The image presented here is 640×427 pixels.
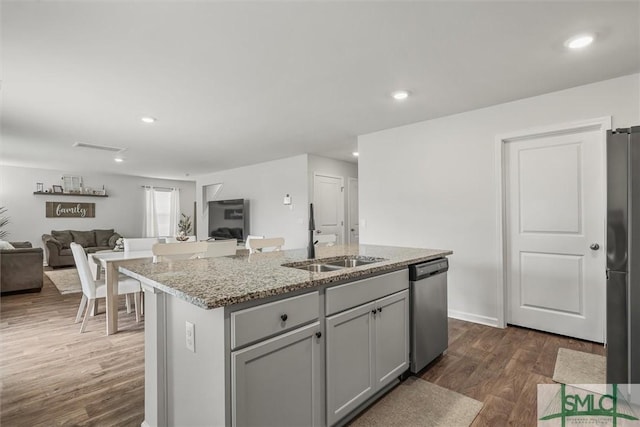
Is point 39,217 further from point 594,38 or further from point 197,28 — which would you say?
point 594,38

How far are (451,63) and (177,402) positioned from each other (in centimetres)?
285

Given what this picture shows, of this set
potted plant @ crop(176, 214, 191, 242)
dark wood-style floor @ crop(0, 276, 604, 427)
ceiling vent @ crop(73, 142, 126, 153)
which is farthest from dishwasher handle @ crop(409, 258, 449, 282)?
potted plant @ crop(176, 214, 191, 242)

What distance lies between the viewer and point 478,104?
10.8 ft

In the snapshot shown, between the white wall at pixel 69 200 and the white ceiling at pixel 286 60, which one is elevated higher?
the white ceiling at pixel 286 60

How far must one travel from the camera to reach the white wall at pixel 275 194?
583 cm

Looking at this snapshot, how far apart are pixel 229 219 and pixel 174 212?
3455 mm

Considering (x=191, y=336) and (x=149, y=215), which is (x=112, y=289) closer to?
(x=191, y=336)

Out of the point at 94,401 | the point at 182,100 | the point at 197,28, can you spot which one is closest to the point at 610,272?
the point at 197,28

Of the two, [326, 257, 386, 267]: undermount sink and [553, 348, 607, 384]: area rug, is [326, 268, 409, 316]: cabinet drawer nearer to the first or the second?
[326, 257, 386, 267]: undermount sink

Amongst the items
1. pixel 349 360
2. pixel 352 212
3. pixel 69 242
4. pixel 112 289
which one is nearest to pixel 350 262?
pixel 349 360

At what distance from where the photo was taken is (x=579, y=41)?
210 cm

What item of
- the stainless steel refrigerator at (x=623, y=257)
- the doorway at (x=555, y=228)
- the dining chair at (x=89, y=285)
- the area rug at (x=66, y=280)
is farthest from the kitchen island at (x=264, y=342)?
the area rug at (x=66, y=280)

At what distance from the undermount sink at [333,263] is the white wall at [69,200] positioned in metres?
8.58

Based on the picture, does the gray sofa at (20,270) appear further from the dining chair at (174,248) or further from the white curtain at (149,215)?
the white curtain at (149,215)
